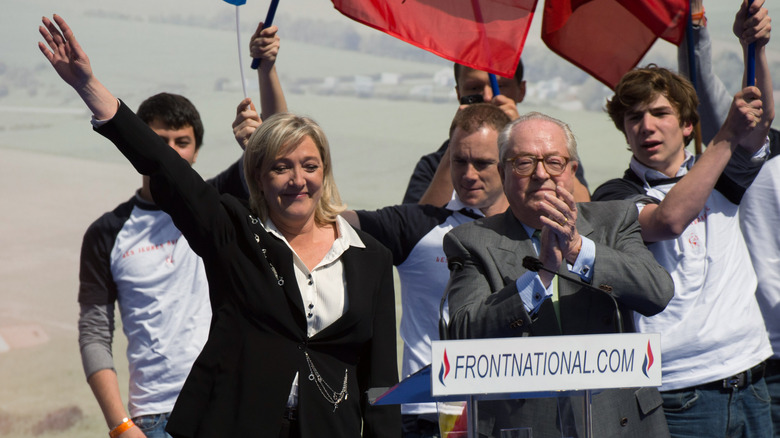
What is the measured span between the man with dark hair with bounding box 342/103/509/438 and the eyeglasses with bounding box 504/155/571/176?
76 centimetres

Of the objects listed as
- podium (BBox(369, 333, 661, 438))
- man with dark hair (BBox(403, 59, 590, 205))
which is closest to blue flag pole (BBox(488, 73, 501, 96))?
man with dark hair (BBox(403, 59, 590, 205))

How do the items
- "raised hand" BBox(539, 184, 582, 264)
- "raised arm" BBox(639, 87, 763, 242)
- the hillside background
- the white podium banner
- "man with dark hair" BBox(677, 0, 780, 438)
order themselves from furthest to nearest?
the hillside background → "man with dark hair" BBox(677, 0, 780, 438) → "raised arm" BBox(639, 87, 763, 242) → "raised hand" BBox(539, 184, 582, 264) → the white podium banner

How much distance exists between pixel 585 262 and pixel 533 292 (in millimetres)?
166

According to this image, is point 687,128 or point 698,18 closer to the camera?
point 687,128

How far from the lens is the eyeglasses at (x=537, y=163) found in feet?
7.10

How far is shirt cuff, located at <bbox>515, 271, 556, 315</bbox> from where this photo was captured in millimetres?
1961

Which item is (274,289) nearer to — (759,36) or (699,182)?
(699,182)

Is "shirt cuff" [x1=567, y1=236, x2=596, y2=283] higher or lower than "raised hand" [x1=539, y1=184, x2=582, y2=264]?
lower

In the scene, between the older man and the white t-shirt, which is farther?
the white t-shirt

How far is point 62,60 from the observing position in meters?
2.06

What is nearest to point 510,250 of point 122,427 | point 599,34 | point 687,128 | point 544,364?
point 544,364

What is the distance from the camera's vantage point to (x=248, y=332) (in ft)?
7.23

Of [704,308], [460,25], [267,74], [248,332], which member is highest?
[460,25]

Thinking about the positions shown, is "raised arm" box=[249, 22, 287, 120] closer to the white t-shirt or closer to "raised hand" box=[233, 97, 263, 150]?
"raised hand" box=[233, 97, 263, 150]
